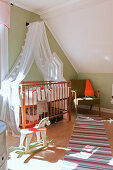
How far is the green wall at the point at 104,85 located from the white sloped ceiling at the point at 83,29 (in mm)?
151

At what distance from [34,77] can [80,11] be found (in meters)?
1.85

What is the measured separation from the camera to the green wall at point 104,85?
4.93 m

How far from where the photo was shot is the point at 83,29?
162 inches

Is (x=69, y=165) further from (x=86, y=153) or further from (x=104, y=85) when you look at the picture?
(x=104, y=85)

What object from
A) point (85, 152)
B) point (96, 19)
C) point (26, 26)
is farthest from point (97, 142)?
point (26, 26)

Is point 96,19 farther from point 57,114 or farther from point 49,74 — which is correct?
point 57,114

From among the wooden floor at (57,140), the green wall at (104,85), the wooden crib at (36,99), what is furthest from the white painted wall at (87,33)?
the wooden floor at (57,140)

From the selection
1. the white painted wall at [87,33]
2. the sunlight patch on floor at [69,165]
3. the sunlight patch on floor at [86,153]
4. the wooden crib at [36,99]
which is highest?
the white painted wall at [87,33]

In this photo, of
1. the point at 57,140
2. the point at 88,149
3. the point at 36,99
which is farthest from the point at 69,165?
the point at 36,99

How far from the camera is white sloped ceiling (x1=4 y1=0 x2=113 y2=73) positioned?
3.57m

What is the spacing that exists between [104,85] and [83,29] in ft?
5.96

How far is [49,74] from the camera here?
3959mm

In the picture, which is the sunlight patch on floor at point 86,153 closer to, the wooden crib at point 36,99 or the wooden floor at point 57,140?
the wooden floor at point 57,140

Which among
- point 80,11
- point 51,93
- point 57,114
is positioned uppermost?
point 80,11
